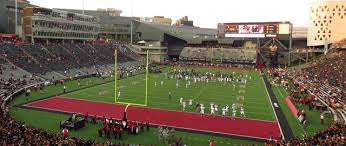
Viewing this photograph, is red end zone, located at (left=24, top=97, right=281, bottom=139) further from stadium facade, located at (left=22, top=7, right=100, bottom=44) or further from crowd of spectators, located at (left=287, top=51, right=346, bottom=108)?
stadium facade, located at (left=22, top=7, right=100, bottom=44)

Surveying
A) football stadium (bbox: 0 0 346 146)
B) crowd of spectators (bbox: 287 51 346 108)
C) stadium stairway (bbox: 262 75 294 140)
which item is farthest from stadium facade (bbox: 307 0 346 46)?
stadium stairway (bbox: 262 75 294 140)

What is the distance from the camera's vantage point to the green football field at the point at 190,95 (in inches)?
1107

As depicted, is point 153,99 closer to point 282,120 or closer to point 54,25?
point 282,120

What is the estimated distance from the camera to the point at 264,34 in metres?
72.4

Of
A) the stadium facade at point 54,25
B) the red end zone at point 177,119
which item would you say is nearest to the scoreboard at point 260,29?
the stadium facade at point 54,25

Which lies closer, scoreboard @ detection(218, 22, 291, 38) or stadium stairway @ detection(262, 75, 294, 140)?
stadium stairway @ detection(262, 75, 294, 140)

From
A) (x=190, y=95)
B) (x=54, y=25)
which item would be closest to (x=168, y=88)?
(x=190, y=95)

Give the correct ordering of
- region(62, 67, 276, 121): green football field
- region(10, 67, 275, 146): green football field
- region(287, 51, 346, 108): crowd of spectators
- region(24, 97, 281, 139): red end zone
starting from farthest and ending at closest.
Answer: region(287, 51, 346, 108): crowd of spectators → region(62, 67, 276, 121): green football field → region(24, 97, 281, 139): red end zone → region(10, 67, 275, 146): green football field

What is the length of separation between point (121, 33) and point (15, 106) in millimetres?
81876

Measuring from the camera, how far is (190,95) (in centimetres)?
3344

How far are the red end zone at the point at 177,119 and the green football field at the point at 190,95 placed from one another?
169 centimetres

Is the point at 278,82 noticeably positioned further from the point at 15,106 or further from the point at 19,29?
the point at 19,29

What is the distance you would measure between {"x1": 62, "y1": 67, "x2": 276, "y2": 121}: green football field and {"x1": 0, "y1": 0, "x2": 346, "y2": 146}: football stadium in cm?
9

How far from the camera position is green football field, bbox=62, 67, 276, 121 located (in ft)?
92.3
